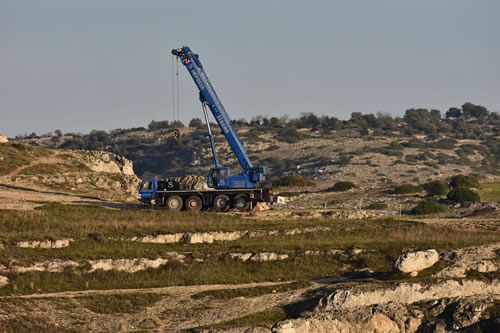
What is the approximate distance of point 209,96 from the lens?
65.2m

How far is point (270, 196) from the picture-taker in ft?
200

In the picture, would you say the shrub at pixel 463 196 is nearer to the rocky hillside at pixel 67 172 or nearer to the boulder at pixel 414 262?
the rocky hillside at pixel 67 172

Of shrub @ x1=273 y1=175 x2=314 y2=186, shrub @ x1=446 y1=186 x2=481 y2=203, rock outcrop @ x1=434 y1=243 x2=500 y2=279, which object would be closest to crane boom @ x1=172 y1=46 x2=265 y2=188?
rock outcrop @ x1=434 y1=243 x2=500 y2=279

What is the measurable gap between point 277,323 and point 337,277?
10494 mm

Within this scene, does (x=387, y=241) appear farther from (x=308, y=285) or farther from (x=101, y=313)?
(x=101, y=313)

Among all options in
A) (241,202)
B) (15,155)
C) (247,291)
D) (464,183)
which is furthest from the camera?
(464,183)

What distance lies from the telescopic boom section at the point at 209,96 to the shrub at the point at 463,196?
87.4ft

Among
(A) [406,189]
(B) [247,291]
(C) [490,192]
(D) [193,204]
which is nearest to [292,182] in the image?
(A) [406,189]

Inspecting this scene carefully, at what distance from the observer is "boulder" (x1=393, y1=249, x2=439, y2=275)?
39.7 m

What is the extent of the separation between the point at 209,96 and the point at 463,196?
29.4 metres

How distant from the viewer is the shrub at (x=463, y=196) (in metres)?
81.6

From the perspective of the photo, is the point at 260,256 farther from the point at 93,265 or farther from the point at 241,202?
the point at 241,202

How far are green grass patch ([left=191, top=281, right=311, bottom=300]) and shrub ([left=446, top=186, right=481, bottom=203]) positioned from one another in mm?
45215

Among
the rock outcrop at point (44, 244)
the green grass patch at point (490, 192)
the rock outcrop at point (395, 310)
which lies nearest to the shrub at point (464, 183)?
the green grass patch at point (490, 192)
